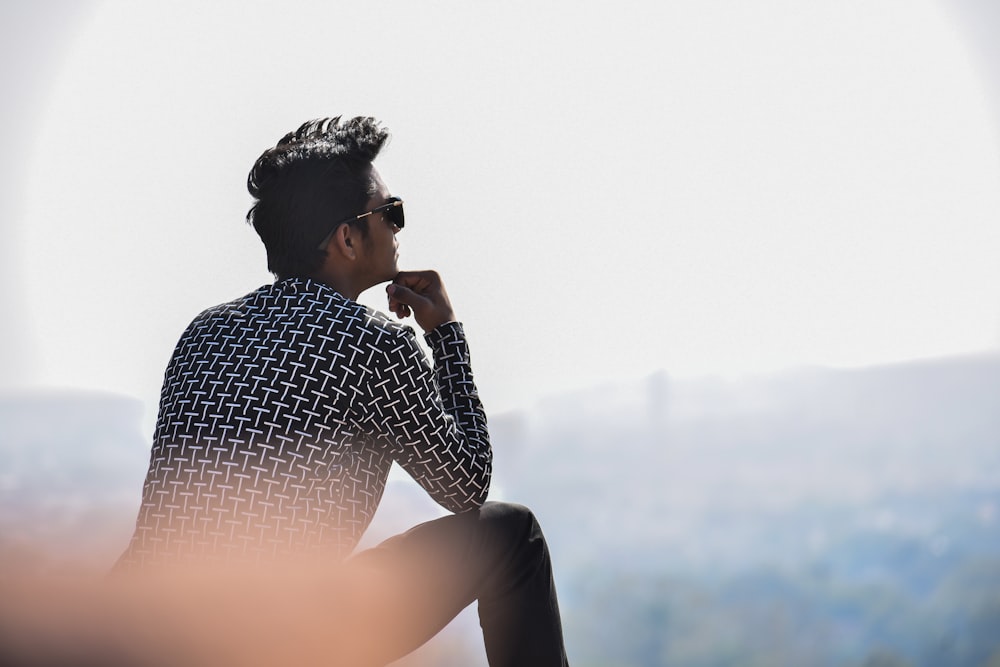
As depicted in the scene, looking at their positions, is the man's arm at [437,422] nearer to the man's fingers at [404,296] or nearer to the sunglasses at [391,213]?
the man's fingers at [404,296]

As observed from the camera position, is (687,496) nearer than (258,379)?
No

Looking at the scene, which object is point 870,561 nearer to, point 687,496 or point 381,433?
point 687,496

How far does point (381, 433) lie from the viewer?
1282 millimetres

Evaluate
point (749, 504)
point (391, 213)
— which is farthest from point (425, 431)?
point (749, 504)

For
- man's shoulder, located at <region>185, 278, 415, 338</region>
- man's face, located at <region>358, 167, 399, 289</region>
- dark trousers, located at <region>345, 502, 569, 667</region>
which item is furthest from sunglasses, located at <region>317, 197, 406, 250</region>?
dark trousers, located at <region>345, 502, 569, 667</region>

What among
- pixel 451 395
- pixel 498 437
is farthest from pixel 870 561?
pixel 451 395

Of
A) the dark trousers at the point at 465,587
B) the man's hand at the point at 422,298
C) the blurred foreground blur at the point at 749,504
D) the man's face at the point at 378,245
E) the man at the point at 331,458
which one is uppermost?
the man's face at the point at 378,245

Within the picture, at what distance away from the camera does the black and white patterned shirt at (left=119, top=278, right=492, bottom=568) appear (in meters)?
1.19

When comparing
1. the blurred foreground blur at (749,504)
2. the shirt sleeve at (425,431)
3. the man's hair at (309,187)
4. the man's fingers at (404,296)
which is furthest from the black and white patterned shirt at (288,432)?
the blurred foreground blur at (749,504)

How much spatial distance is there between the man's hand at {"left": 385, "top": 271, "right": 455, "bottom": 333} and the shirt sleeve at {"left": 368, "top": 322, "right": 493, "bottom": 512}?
17 cm

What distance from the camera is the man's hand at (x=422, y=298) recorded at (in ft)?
4.97

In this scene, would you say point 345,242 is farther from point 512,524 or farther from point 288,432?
point 512,524

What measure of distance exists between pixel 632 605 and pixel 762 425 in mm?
703

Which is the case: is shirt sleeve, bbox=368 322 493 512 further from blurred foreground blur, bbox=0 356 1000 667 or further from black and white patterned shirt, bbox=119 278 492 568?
blurred foreground blur, bbox=0 356 1000 667
